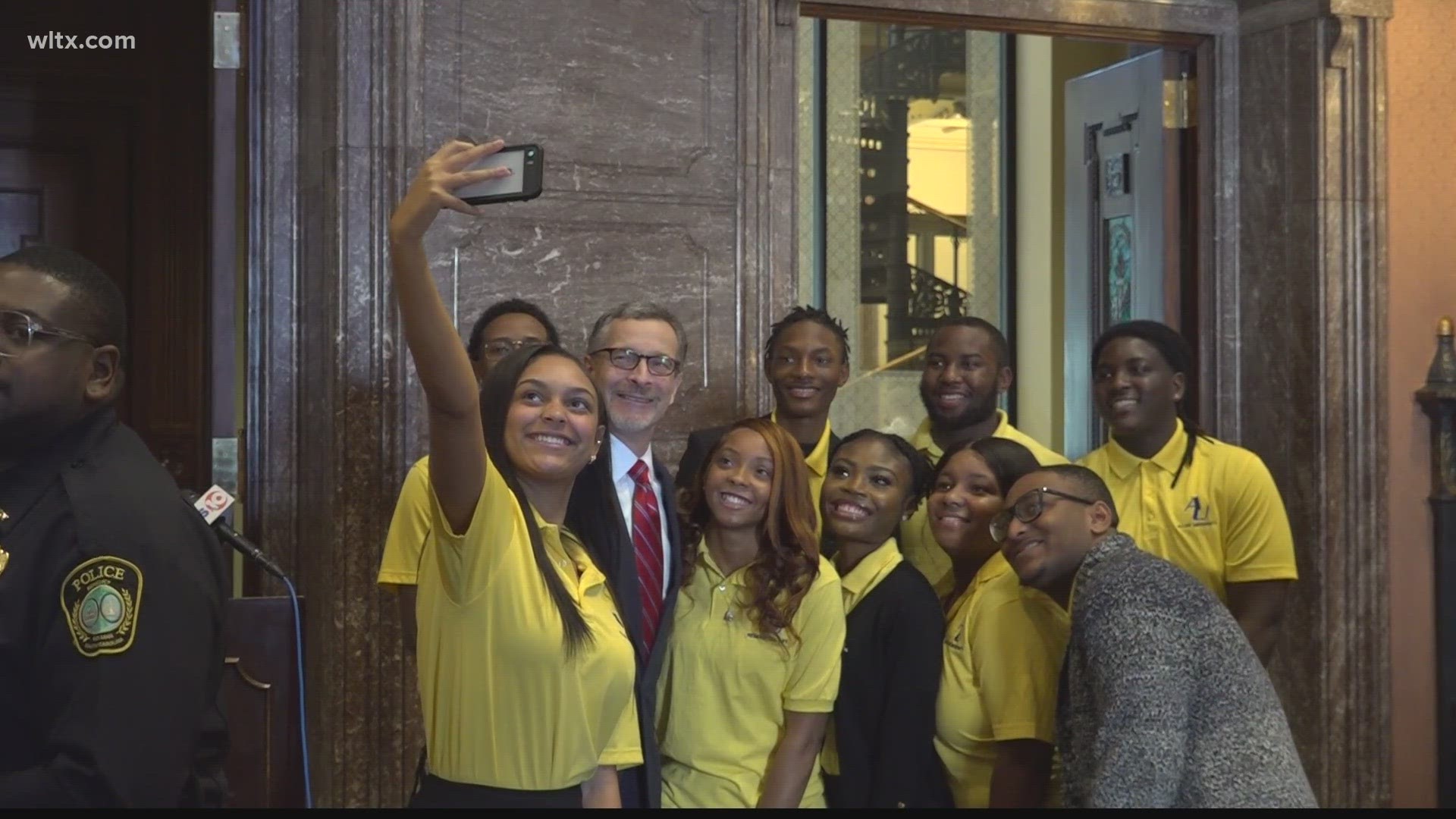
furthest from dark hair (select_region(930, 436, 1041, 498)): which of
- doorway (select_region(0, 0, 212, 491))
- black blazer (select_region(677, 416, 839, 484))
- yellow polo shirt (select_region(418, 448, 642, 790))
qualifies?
doorway (select_region(0, 0, 212, 491))

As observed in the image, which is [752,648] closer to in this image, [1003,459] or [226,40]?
[1003,459]

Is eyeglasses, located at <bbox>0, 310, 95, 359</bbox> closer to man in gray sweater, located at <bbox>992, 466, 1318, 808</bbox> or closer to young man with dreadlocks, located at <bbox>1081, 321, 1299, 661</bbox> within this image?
man in gray sweater, located at <bbox>992, 466, 1318, 808</bbox>

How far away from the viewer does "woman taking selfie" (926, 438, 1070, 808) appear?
2859 millimetres

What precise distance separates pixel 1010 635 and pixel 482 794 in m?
1.07

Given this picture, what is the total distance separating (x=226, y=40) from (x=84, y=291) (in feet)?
8.09

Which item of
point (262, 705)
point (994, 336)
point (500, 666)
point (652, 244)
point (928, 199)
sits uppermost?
point (928, 199)

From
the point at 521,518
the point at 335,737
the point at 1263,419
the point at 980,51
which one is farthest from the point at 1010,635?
the point at 980,51

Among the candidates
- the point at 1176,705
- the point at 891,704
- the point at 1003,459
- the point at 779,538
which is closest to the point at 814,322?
the point at 1003,459

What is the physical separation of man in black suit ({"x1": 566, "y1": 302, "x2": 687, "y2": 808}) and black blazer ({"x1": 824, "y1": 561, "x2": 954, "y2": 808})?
0.37 metres

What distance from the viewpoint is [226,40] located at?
4.18 meters

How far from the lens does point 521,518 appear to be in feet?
7.37

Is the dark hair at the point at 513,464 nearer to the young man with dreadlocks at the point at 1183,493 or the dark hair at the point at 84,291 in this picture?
the dark hair at the point at 84,291

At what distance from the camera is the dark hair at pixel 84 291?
1898 mm

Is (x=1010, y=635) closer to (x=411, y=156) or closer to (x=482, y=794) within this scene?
(x=482, y=794)
